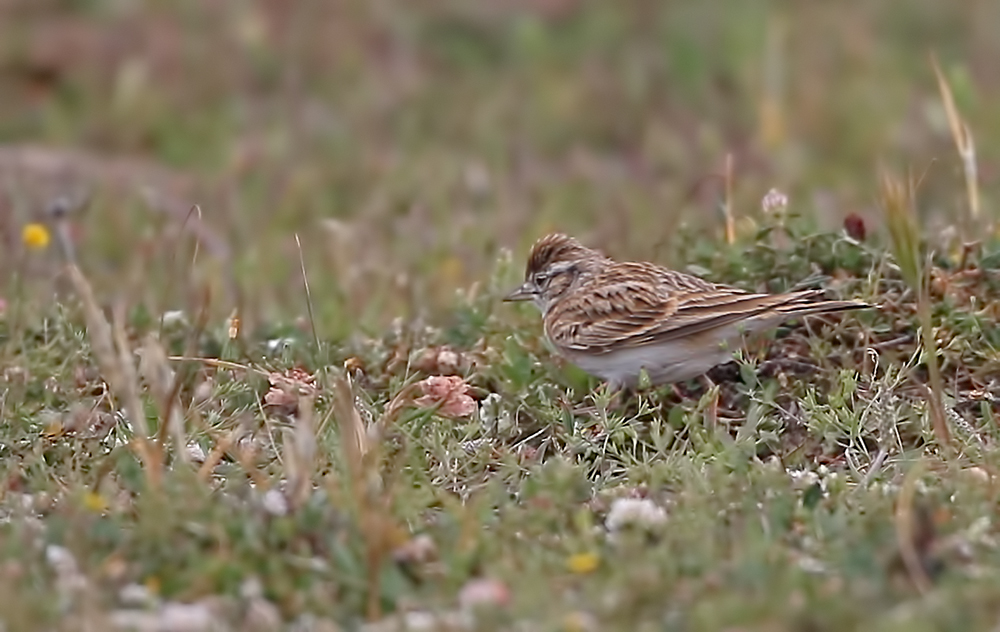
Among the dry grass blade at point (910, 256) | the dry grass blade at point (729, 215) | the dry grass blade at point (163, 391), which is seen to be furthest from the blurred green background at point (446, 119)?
the dry grass blade at point (163, 391)

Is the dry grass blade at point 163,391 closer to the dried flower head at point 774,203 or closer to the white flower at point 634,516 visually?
the white flower at point 634,516

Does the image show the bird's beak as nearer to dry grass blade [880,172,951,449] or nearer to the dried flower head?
the dried flower head

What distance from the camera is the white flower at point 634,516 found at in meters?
4.43

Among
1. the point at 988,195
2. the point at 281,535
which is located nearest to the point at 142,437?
the point at 281,535

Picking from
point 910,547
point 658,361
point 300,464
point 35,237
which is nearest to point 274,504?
point 300,464

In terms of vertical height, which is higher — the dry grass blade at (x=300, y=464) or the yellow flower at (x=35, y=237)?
the dry grass blade at (x=300, y=464)

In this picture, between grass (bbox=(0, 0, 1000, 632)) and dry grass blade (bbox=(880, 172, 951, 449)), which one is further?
dry grass blade (bbox=(880, 172, 951, 449))

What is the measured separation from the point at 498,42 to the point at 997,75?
3.87 m

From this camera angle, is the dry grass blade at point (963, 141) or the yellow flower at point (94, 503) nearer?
the yellow flower at point (94, 503)

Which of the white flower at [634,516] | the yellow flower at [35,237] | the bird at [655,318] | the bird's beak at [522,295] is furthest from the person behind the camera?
the yellow flower at [35,237]

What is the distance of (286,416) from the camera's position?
581cm

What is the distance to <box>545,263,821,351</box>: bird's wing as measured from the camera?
19.4 feet

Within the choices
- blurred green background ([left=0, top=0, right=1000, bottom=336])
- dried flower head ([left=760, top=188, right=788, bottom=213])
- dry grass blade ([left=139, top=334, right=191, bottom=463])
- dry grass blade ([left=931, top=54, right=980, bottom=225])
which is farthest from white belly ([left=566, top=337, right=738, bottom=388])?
blurred green background ([left=0, top=0, right=1000, bottom=336])

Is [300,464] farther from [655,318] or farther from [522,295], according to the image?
[522,295]
